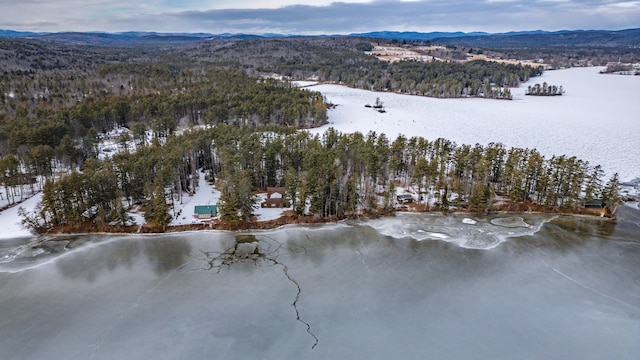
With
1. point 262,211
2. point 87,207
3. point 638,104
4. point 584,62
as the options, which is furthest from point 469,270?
point 584,62

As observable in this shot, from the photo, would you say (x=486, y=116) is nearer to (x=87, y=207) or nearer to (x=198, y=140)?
(x=198, y=140)

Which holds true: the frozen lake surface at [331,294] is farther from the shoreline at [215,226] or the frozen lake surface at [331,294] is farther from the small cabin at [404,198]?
the small cabin at [404,198]

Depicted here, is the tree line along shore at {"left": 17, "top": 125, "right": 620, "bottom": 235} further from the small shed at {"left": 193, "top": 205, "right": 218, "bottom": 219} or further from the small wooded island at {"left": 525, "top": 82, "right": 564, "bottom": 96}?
the small wooded island at {"left": 525, "top": 82, "right": 564, "bottom": 96}

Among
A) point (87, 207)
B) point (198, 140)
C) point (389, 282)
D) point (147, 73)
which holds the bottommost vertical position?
point (389, 282)

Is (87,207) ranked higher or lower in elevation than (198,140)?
lower

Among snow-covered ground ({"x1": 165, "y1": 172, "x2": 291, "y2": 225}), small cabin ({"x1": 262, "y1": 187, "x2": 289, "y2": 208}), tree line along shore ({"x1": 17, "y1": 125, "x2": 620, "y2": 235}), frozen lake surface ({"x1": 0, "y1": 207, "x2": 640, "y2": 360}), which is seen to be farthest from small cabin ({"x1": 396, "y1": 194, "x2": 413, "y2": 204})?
small cabin ({"x1": 262, "y1": 187, "x2": 289, "y2": 208})

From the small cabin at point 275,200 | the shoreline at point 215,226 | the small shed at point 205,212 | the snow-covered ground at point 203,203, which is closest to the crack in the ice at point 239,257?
the shoreline at point 215,226
